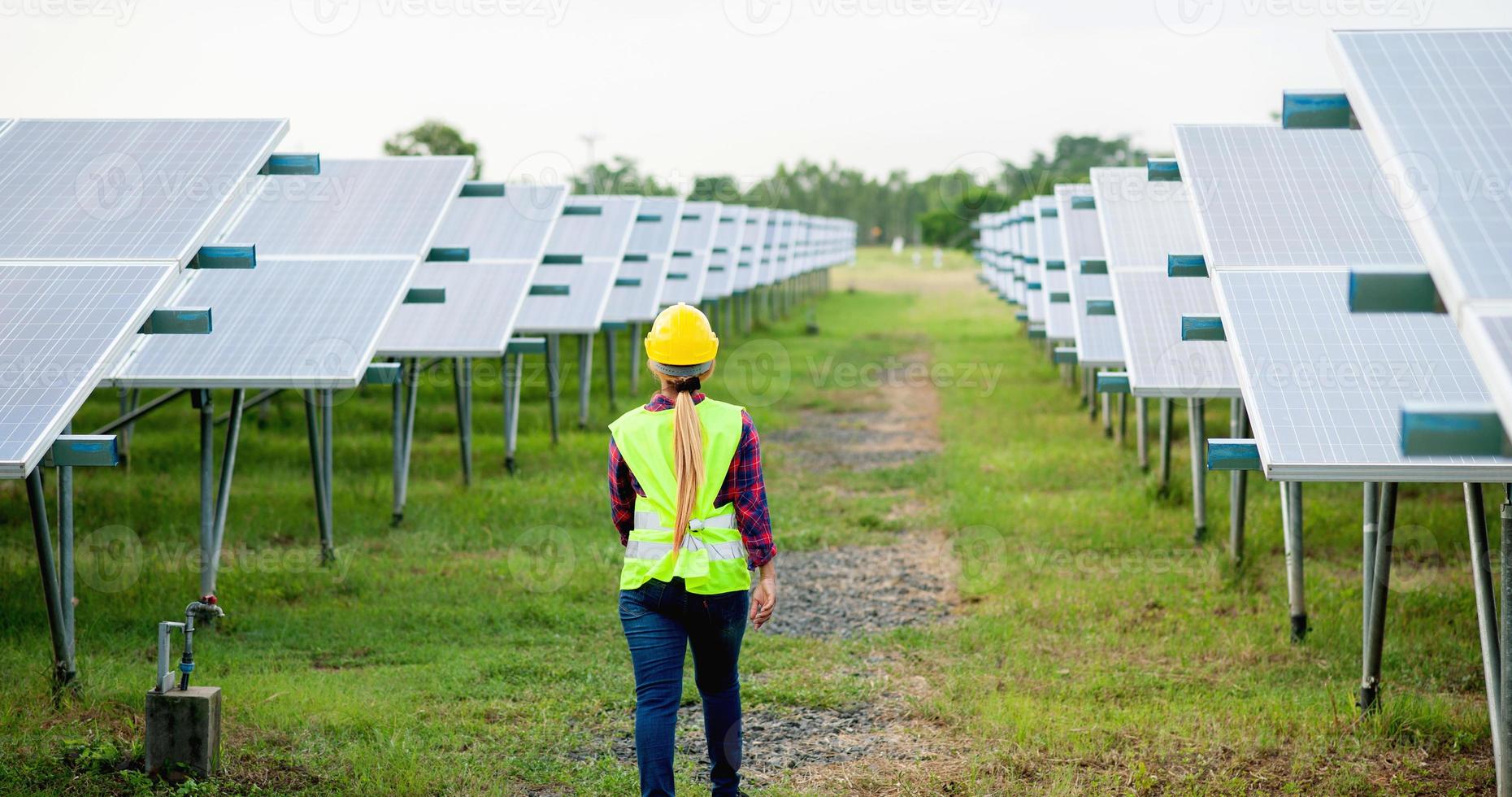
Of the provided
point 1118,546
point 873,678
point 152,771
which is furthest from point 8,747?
point 1118,546

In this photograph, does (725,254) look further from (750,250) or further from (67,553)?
(67,553)

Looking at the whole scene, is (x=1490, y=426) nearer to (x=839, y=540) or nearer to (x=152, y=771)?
(x=152, y=771)

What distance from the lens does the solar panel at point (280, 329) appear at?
7039mm

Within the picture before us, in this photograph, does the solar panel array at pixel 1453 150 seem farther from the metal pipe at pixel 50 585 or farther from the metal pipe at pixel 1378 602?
the metal pipe at pixel 50 585

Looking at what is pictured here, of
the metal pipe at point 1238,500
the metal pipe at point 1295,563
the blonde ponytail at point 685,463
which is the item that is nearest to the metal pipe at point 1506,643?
the metal pipe at point 1295,563

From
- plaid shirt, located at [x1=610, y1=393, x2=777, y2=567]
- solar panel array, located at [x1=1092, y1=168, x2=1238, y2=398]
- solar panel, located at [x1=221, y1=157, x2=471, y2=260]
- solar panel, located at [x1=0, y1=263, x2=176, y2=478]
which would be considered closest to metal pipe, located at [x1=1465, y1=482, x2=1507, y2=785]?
solar panel array, located at [x1=1092, y1=168, x2=1238, y2=398]

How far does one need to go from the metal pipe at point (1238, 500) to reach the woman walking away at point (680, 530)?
415 cm

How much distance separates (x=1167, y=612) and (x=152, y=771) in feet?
16.1

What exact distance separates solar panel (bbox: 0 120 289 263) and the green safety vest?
2635 millimetres

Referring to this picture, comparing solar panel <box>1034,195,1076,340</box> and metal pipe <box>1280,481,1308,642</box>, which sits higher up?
solar panel <box>1034,195,1076,340</box>

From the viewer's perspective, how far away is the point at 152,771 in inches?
188

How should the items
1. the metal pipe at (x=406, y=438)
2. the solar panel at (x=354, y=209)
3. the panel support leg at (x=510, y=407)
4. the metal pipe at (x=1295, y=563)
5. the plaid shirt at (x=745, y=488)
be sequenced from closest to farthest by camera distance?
the plaid shirt at (x=745, y=488), the metal pipe at (x=1295, y=563), the solar panel at (x=354, y=209), the metal pipe at (x=406, y=438), the panel support leg at (x=510, y=407)

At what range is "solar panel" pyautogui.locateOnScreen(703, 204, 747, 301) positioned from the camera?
80.5 ft

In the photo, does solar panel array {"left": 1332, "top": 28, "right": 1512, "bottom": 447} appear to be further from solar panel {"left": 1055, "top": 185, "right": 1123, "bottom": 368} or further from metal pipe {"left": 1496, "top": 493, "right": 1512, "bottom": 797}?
solar panel {"left": 1055, "top": 185, "right": 1123, "bottom": 368}
